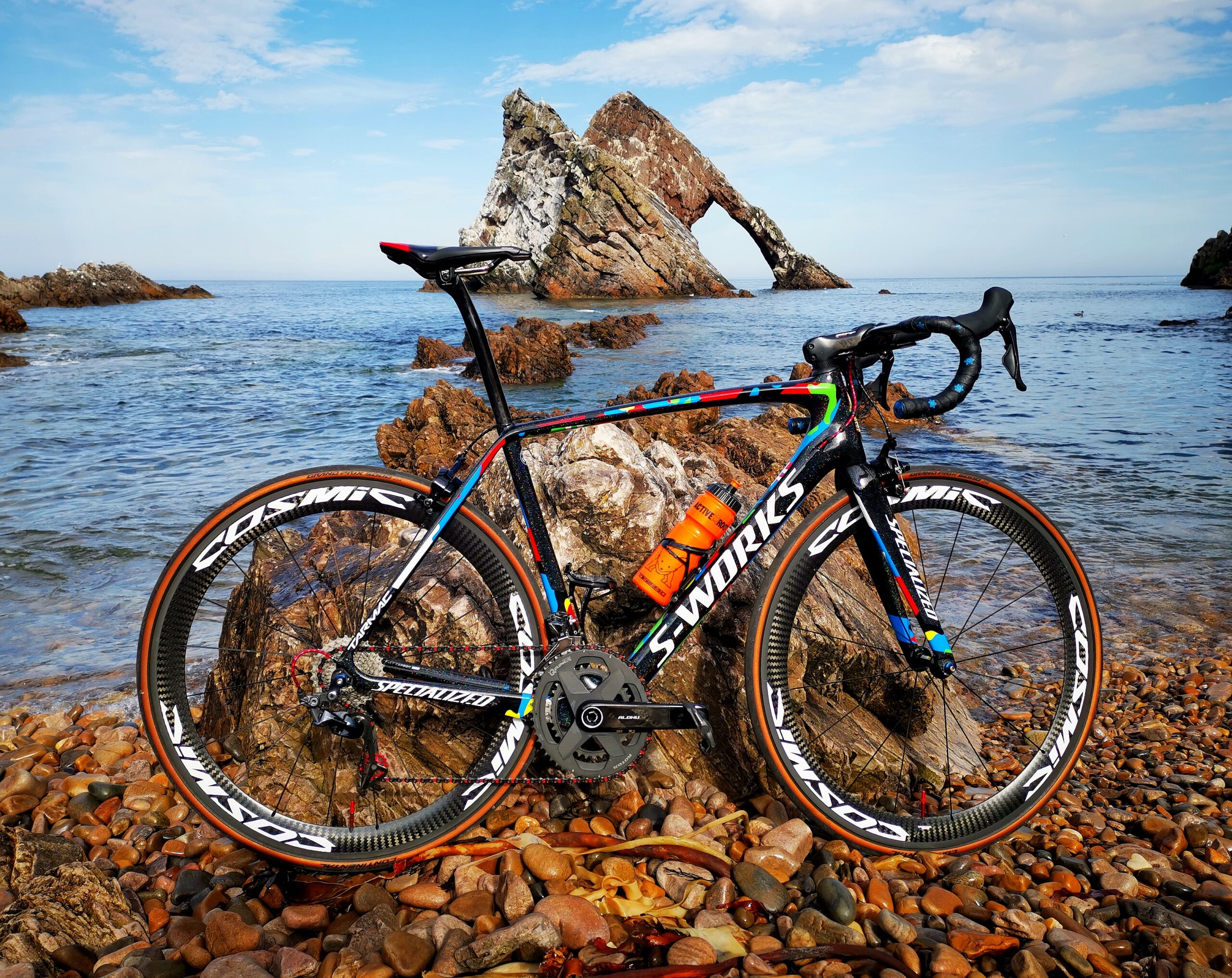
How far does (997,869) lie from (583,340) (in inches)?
1182

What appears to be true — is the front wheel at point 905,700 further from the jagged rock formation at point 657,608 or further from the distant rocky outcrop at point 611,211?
the distant rocky outcrop at point 611,211

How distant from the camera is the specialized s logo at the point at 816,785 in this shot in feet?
9.21

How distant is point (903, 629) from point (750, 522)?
2.54 feet

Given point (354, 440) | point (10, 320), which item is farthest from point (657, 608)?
point (10, 320)

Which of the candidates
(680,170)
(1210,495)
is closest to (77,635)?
(1210,495)

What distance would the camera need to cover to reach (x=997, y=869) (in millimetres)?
2828

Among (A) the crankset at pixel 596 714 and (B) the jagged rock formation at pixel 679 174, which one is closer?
(A) the crankset at pixel 596 714

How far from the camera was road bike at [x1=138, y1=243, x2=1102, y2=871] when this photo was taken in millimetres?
2684

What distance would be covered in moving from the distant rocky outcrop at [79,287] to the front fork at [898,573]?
72.8m

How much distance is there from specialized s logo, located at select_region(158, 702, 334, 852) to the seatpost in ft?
5.30

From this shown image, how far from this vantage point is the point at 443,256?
8.69ft

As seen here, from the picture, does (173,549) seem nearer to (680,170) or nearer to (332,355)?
(332,355)

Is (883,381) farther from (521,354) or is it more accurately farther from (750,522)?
(521,354)

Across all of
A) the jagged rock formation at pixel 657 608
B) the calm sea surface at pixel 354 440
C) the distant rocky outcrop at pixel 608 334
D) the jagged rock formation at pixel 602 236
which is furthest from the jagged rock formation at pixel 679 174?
the jagged rock formation at pixel 657 608
